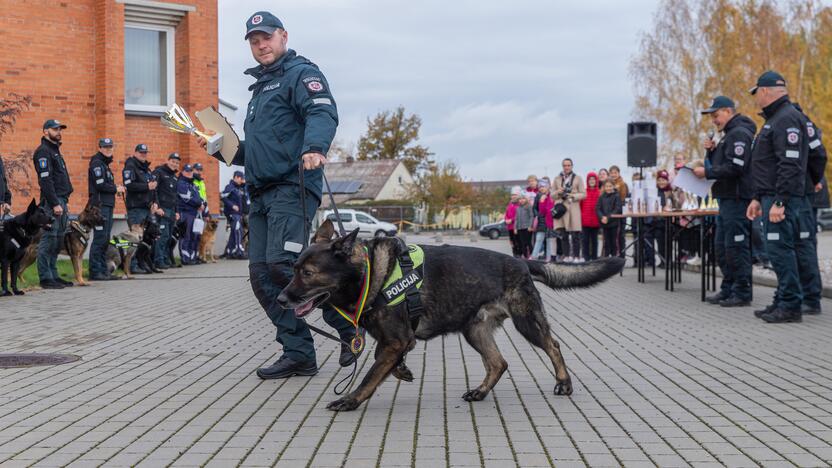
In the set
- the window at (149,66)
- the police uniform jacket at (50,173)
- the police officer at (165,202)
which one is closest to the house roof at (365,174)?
the window at (149,66)

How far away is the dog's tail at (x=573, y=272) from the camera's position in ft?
18.6

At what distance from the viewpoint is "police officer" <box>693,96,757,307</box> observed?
10.3 m

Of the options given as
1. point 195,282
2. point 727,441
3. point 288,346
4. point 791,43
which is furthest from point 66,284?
point 791,43

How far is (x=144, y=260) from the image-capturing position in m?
17.1

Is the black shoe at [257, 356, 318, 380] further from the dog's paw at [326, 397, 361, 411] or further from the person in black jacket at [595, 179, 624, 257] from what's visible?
the person in black jacket at [595, 179, 624, 257]

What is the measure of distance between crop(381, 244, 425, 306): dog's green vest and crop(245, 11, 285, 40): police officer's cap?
1.87 meters

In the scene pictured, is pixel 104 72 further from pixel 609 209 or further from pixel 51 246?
pixel 609 209

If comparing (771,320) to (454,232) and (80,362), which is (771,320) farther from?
(454,232)

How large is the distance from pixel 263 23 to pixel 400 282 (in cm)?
209

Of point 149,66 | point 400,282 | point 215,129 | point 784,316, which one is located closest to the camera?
point 400,282

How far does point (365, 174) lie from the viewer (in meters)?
85.1

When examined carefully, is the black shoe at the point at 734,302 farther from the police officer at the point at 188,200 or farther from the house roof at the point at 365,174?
the house roof at the point at 365,174

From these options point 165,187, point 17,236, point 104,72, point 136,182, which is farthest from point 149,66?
point 17,236

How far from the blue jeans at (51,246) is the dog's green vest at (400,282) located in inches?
375
